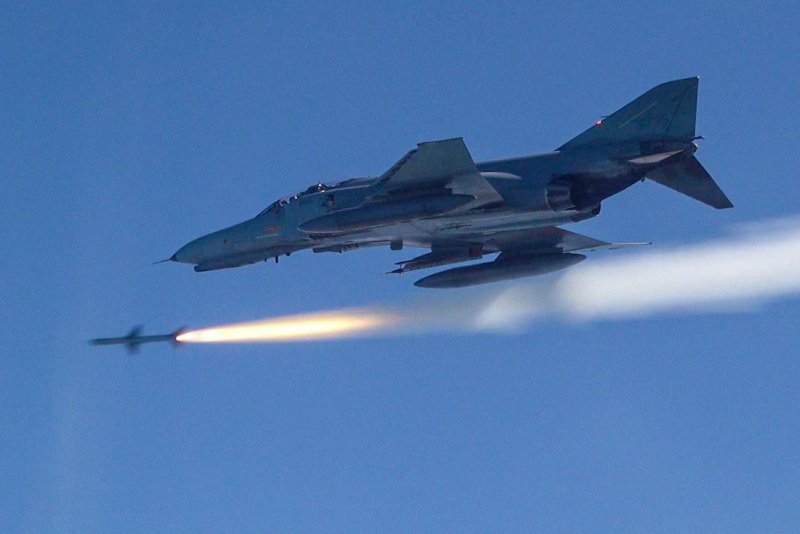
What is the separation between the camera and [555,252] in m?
39.7

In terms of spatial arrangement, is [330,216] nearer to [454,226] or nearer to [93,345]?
[454,226]

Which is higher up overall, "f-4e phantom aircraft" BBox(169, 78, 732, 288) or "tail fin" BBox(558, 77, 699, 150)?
"tail fin" BBox(558, 77, 699, 150)

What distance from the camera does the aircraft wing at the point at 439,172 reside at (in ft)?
111

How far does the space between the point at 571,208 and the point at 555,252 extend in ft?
14.4

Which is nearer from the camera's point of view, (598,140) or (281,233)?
(598,140)

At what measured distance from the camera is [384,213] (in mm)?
35406

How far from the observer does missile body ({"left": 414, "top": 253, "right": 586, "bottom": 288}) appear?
38812mm

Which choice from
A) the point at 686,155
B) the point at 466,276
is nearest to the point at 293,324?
the point at 466,276

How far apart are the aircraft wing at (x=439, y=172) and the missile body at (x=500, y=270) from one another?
403 centimetres

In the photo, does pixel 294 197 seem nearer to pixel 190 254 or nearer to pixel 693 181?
pixel 190 254

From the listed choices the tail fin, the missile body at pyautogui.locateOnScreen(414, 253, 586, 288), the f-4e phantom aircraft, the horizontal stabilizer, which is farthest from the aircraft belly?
the horizontal stabilizer

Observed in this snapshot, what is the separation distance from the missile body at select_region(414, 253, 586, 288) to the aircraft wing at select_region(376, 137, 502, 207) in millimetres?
4029

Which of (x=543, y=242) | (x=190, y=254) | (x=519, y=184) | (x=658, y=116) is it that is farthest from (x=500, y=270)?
(x=190, y=254)

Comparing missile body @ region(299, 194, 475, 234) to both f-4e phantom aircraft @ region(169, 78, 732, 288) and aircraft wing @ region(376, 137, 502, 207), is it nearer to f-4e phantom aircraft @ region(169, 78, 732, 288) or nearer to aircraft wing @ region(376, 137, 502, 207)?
f-4e phantom aircraft @ region(169, 78, 732, 288)
